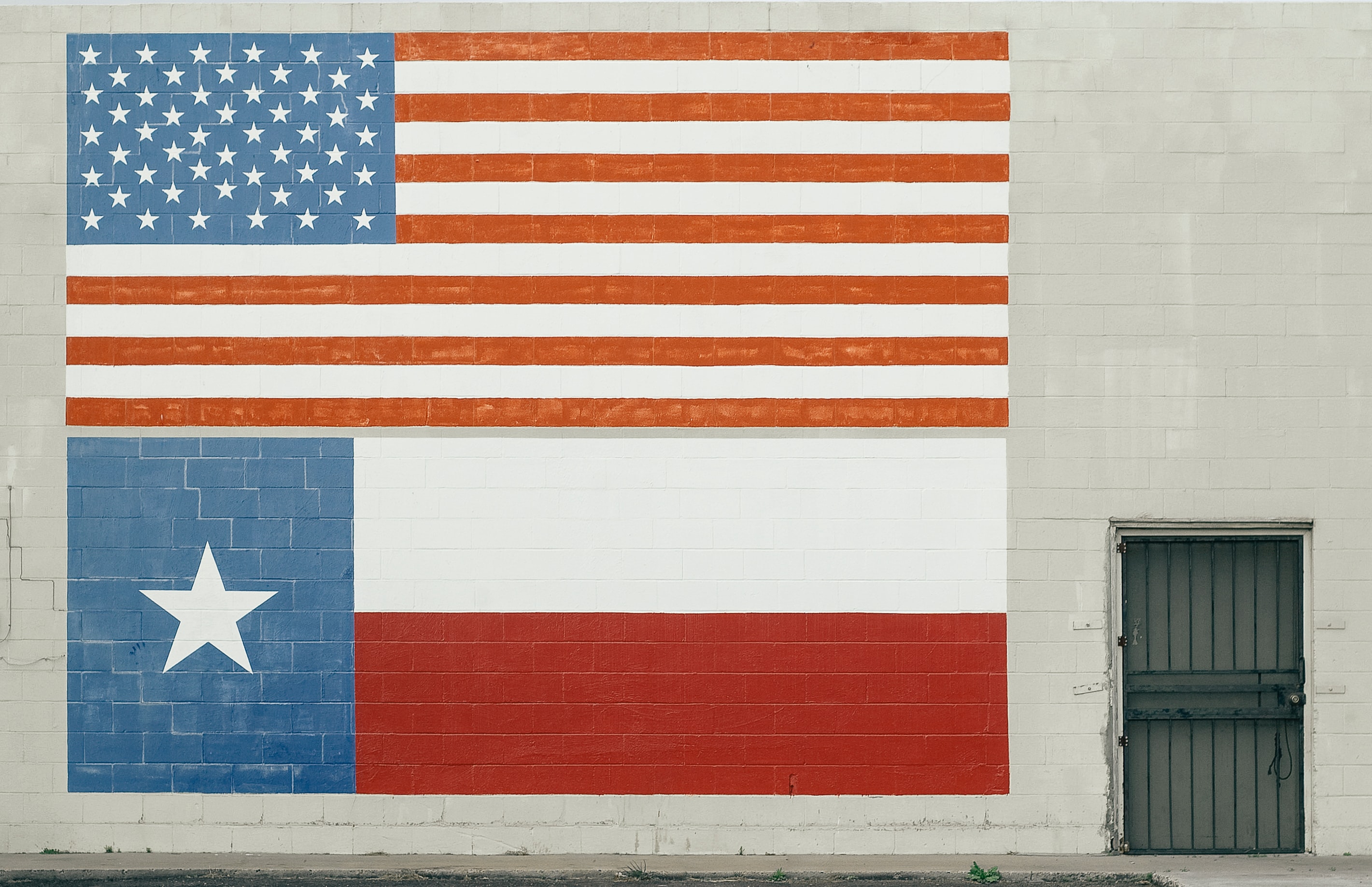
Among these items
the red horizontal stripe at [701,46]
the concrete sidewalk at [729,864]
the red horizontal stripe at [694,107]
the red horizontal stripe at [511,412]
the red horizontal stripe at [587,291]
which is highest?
the red horizontal stripe at [701,46]

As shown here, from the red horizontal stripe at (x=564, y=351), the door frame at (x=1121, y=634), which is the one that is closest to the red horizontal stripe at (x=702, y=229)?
the red horizontal stripe at (x=564, y=351)

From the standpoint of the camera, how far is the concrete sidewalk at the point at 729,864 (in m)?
7.98

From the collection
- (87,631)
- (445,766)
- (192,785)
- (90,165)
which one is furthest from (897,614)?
(90,165)

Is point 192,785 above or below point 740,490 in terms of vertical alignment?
below

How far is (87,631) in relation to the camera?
27.7 feet

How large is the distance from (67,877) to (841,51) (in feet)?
26.3

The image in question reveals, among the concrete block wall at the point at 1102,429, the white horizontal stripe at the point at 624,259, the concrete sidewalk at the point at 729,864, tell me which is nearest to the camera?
the concrete sidewalk at the point at 729,864

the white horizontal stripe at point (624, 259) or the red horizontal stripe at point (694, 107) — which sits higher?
the red horizontal stripe at point (694, 107)

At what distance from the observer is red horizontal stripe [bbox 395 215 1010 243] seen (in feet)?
27.7

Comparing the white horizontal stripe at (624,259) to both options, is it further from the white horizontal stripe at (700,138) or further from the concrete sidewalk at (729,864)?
the concrete sidewalk at (729,864)

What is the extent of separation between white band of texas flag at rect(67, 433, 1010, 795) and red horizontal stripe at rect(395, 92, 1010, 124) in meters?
2.39

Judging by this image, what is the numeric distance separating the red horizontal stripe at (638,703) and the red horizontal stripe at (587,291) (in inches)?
91.0

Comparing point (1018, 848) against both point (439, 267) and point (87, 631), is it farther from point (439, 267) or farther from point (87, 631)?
point (87, 631)

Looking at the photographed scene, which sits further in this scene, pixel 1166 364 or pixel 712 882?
pixel 1166 364
